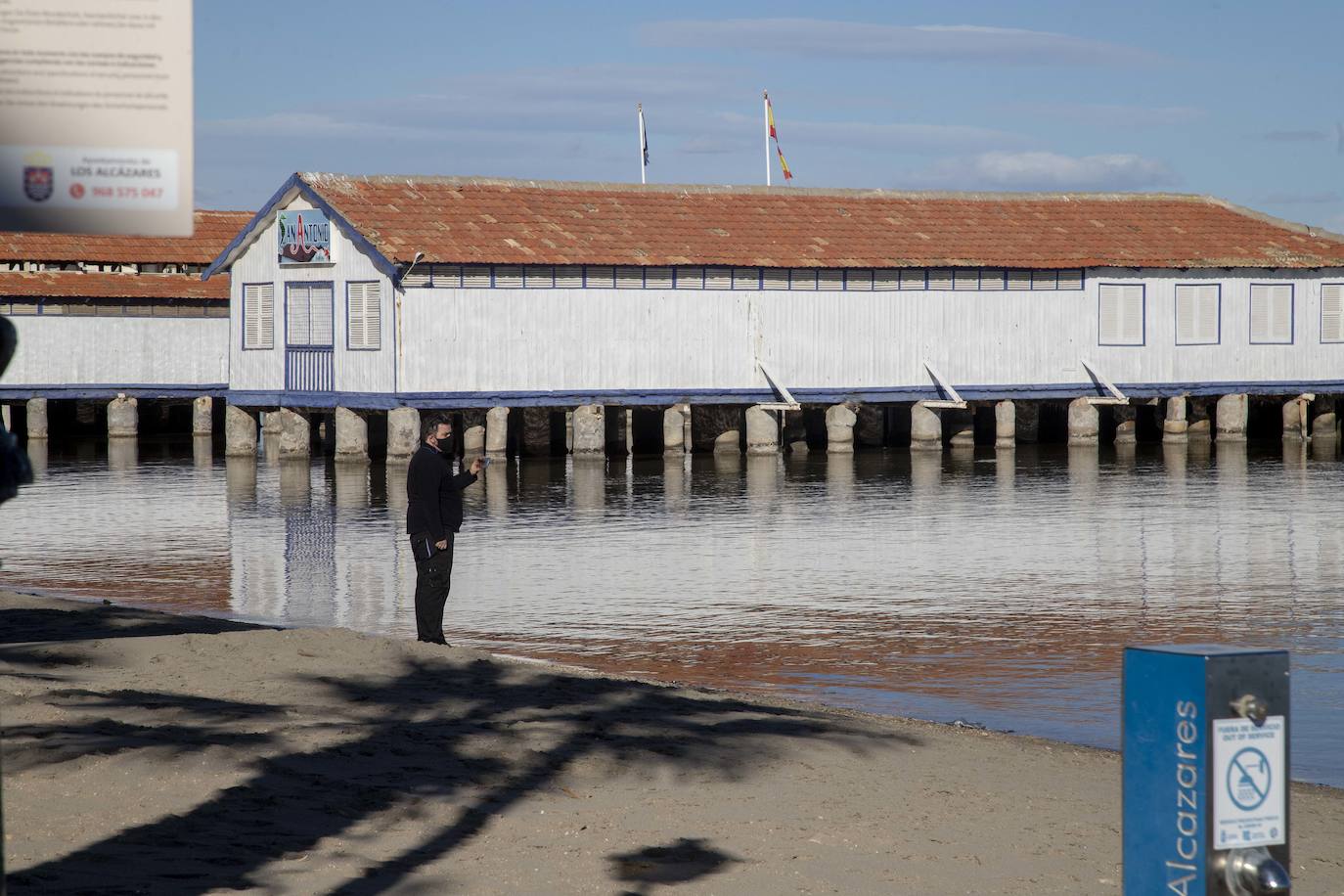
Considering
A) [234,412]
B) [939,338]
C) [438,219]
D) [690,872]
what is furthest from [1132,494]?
[690,872]

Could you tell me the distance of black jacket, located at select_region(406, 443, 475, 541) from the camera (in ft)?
43.6

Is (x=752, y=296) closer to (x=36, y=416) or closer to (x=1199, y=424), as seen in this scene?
(x=1199, y=424)

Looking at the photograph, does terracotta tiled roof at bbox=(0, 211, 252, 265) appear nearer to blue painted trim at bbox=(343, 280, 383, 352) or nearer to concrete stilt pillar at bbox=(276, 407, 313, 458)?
concrete stilt pillar at bbox=(276, 407, 313, 458)

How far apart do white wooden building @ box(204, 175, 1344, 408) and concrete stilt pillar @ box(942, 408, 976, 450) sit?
4.99 feet

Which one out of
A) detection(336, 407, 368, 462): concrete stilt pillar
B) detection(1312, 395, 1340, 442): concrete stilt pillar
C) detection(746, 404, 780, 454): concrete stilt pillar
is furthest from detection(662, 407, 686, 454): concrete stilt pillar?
detection(1312, 395, 1340, 442): concrete stilt pillar

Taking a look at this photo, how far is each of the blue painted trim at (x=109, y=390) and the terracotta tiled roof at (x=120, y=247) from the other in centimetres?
326

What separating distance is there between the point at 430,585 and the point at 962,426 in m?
32.5

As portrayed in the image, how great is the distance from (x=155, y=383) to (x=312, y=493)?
1800cm

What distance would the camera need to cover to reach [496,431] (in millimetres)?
38500

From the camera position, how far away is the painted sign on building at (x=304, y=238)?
38.5m

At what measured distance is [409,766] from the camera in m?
8.81

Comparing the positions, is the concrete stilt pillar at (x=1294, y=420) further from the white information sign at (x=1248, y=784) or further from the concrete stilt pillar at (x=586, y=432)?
the white information sign at (x=1248, y=784)

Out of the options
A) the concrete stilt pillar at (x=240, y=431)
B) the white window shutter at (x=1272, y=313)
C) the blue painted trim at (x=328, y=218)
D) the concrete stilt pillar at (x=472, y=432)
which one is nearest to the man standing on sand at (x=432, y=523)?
the blue painted trim at (x=328, y=218)

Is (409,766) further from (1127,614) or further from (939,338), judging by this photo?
(939,338)
